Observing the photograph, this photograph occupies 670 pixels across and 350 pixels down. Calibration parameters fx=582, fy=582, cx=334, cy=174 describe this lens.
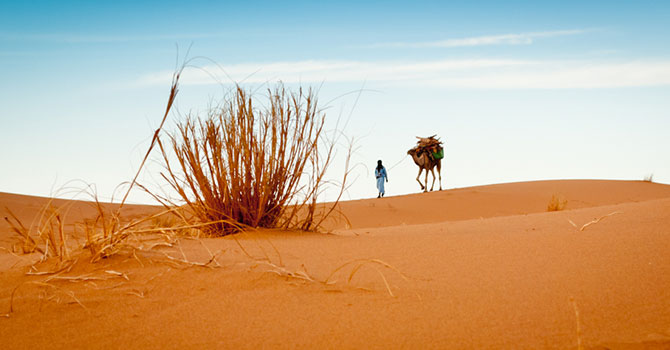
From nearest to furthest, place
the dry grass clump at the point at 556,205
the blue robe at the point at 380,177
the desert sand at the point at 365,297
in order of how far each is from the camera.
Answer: the desert sand at the point at 365,297 → the dry grass clump at the point at 556,205 → the blue robe at the point at 380,177

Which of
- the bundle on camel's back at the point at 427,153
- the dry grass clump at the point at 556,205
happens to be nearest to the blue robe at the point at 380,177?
the bundle on camel's back at the point at 427,153

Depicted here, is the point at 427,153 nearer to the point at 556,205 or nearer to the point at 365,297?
the point at 556,205

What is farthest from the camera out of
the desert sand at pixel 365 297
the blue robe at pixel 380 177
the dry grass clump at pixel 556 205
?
the blue robe at pixel 380 177

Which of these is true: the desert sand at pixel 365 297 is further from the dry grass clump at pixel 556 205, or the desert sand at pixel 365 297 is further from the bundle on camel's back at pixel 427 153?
the bundle on camel's back at pixel 427 153

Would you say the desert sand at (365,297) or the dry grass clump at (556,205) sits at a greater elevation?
the dry grass clump at (556,205)

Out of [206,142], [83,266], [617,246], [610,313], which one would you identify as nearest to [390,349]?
[610,313]

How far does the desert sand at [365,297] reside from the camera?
1871 mm

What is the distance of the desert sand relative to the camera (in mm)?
1871

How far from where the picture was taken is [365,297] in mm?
2225

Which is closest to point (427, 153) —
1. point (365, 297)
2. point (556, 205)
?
point (556, 205)

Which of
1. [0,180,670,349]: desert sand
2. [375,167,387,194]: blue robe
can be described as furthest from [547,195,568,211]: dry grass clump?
[375,167,387,194]: blue robe

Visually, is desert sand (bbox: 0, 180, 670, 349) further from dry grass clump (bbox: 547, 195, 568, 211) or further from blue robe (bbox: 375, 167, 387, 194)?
blue robe (bbox: 375, 167, 387, 194)

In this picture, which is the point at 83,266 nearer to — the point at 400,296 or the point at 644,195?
the point at 400,296

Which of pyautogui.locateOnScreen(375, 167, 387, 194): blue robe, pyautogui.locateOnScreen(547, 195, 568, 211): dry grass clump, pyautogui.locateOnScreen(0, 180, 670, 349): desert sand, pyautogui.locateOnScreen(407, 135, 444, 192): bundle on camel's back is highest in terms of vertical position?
pyautogui.locateOnScreen(407, 135, 444, 192): bundle on camel's back
